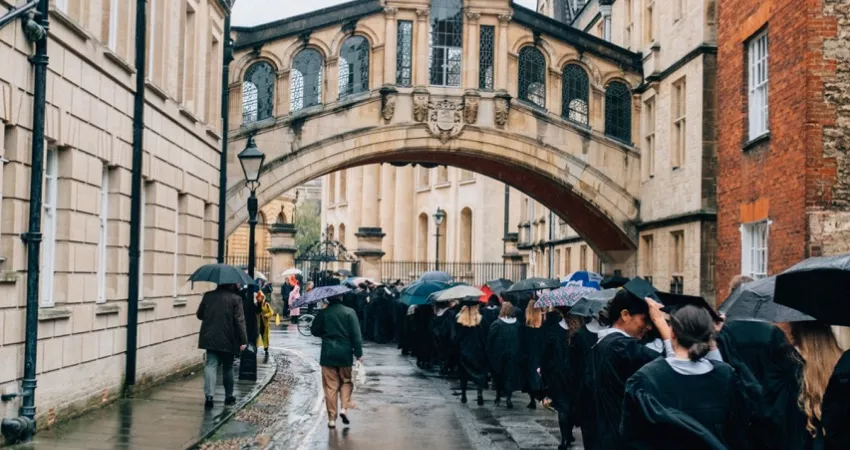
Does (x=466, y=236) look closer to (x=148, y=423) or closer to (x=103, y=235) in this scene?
(x=103, y=235)

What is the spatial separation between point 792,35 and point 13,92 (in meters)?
11.1

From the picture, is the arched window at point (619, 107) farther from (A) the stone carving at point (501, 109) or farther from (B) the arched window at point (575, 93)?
(A) the stone carving at point (501, 109)

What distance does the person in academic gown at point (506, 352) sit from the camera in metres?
16.9

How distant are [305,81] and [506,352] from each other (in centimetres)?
1246

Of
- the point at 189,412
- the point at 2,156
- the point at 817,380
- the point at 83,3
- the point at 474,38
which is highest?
the point at 474,38

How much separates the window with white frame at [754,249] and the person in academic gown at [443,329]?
16.5 ft

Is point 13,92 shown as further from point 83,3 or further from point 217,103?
point 217,103

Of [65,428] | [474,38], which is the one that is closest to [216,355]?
[65,428]

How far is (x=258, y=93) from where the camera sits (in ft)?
90.0

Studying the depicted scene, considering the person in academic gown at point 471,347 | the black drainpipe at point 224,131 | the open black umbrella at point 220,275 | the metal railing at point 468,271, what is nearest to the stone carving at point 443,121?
the black drainpipe at point 224,131

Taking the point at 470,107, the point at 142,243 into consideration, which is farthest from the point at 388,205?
the point at 142,243

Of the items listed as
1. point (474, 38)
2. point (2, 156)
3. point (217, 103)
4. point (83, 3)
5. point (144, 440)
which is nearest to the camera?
point (2, 156)

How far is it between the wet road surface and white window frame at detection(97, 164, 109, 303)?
Result: 130 inches

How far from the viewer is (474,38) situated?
28016 millimetres
